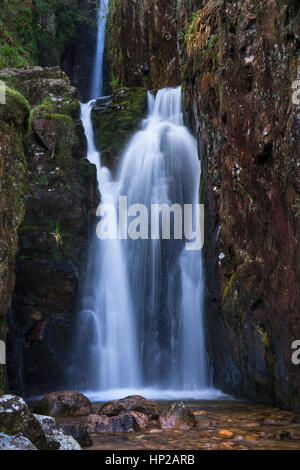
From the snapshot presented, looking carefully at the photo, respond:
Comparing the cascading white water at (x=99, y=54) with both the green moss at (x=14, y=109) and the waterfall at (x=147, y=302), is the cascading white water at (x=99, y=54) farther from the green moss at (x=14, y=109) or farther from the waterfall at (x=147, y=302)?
the green moss at (x=14, y=109)

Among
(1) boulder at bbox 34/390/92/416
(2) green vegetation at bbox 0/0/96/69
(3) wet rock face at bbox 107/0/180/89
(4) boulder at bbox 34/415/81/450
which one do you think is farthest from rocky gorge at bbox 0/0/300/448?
(2) green vegetation at bbox 0/0/96/69

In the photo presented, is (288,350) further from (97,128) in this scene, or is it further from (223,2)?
(97,128)

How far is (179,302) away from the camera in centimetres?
907

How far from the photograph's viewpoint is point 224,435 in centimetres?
Result: 455

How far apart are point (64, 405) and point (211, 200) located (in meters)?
4.55

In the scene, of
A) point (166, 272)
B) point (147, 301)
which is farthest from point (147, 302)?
point (166, 272)

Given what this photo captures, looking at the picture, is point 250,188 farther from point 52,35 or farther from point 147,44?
point 52,35

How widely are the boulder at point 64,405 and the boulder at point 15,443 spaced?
2393 millimetres

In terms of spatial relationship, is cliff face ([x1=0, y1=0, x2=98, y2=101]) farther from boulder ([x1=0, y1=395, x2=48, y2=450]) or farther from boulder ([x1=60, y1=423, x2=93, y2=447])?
boulder ([x1=0, y1=395, x2=48, y2=450])

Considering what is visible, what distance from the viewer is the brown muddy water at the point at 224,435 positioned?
418 cm

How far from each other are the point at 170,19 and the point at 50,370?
40.1 ft

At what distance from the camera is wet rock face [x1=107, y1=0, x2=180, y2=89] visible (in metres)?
14.7

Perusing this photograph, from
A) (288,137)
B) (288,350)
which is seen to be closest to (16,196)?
(288,137)

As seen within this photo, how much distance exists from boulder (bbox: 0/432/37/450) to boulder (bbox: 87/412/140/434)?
1539 mm
